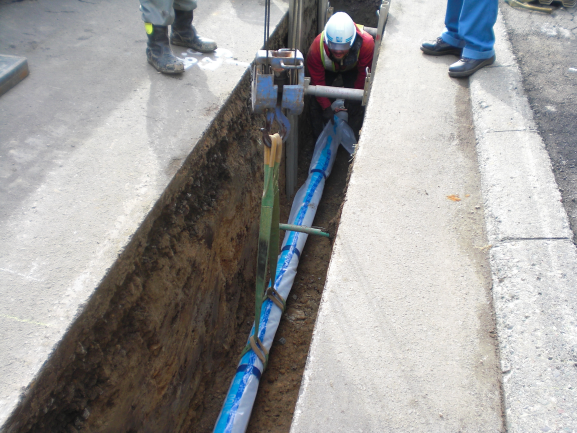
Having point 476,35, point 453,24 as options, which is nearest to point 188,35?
point 453,24

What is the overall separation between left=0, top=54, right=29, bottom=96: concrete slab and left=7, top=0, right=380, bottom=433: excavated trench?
1513 mm

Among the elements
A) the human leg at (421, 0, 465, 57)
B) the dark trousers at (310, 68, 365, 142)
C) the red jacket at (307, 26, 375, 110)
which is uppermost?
the human leg at (421, 0, 465, 57)

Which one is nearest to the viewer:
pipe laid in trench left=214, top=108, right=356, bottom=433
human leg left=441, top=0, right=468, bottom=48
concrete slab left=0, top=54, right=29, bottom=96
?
pipe laid in trench left=214, top=108, right=356, bottom=433

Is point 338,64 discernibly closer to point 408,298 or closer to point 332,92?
point 332,92

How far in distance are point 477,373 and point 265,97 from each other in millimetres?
1481

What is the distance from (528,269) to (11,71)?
3506mm

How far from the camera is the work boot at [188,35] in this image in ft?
11.5

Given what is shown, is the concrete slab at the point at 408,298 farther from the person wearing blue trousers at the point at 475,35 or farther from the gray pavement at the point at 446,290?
the person wearing blue trousers at the point at 475,35

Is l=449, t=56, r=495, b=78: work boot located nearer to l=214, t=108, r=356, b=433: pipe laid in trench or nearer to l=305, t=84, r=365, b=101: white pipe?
l=305, t=84, r=365, b=101: white pipe

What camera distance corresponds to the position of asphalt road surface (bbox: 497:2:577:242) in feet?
7.52

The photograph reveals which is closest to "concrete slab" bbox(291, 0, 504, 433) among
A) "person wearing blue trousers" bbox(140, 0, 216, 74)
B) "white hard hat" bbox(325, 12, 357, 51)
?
"white hard hat" bbox(325, 12, 357, 51)

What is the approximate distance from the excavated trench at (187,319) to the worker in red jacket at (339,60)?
1.67 feet

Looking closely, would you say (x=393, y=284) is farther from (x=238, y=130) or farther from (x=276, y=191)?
(x=238, y=130)

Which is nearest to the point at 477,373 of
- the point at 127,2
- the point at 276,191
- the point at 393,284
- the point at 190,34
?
the point at 393,284
